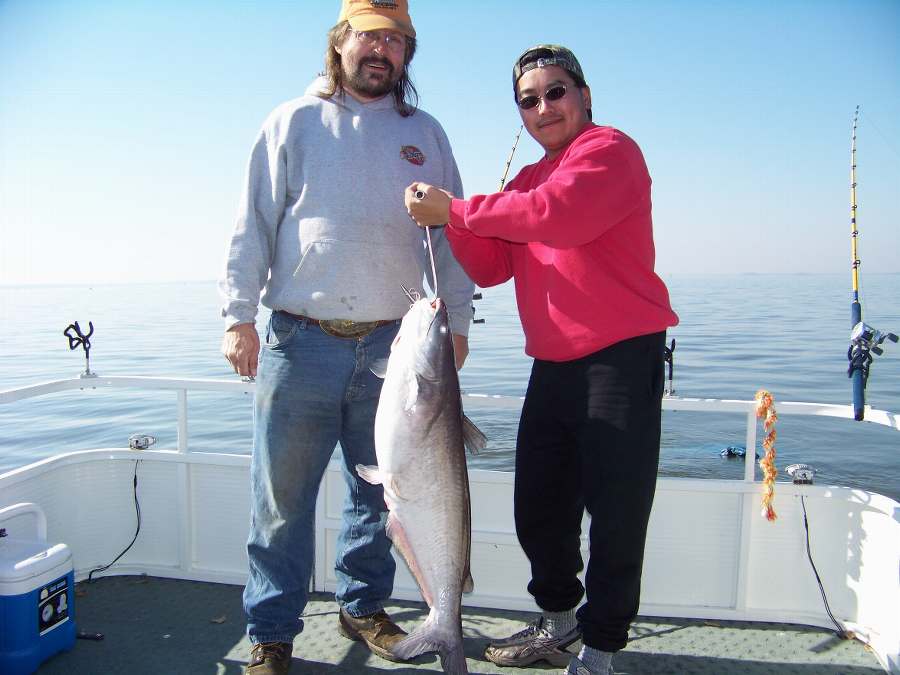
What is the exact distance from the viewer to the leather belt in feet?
9.89

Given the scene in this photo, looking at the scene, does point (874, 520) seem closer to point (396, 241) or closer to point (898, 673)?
point (898, 673)

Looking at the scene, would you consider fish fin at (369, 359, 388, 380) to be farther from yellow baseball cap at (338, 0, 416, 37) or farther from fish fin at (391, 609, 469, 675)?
yellow baseball cap at (338, 0, 416, 37)

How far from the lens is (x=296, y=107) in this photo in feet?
10.1

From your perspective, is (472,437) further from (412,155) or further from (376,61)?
(376,61)

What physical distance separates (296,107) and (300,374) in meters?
1.23

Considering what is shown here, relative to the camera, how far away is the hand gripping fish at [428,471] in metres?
2.48

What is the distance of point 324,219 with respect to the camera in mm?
2992

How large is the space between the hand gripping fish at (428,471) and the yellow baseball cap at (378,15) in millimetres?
1345

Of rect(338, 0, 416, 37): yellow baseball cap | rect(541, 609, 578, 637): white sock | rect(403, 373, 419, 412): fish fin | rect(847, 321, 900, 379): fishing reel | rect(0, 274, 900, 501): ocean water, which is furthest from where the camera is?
rect(0, 274, 900, 501): ocean water

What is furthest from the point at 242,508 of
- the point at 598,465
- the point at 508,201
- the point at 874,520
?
the point at 874,520

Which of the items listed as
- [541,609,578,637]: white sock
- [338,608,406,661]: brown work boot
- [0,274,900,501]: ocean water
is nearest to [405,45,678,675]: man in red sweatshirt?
[541,609,578,637]: white sock

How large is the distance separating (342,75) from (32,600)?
113 inches

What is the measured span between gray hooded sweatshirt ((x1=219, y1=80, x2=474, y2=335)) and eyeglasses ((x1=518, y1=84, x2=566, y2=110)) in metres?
0.58

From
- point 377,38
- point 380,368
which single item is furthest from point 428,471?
point 377,38
